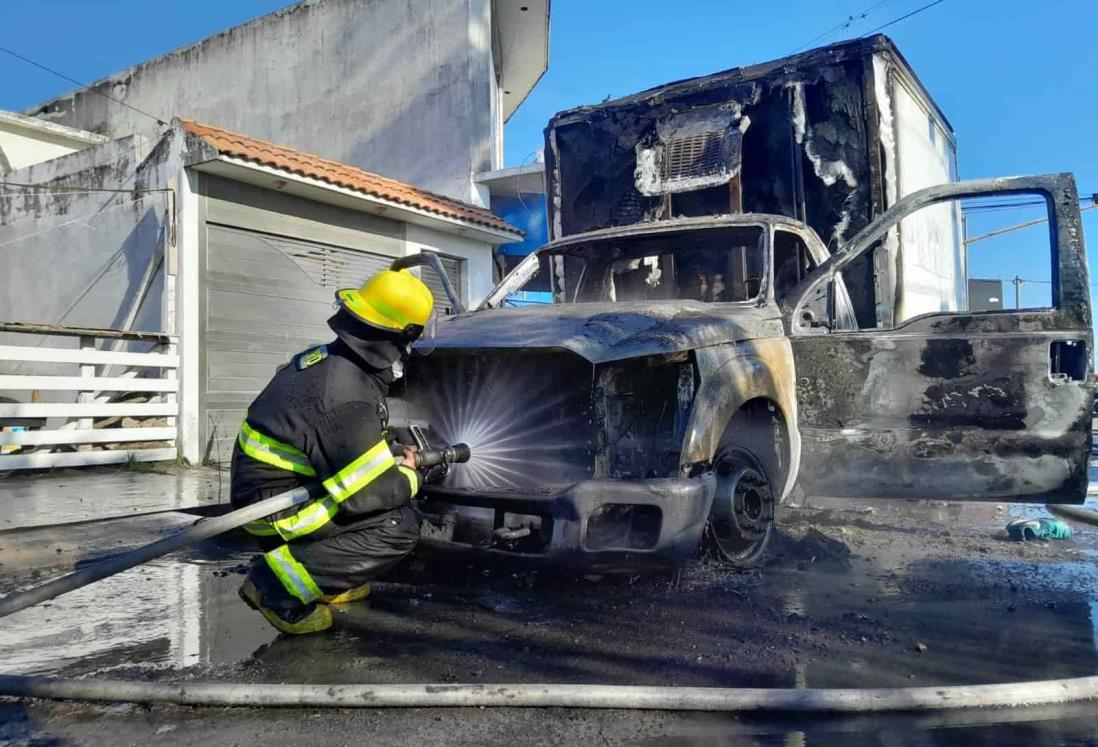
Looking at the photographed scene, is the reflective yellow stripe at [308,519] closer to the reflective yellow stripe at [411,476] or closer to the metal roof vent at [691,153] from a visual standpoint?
the reflective yellow stripe at [411,476]

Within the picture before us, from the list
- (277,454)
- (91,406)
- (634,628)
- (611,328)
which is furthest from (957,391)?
(91,406)

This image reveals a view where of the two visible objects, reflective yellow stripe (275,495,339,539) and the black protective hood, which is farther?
the black protective hood

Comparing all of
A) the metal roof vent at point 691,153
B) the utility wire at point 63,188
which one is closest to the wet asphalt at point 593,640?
the metal roof vent at point 691,153

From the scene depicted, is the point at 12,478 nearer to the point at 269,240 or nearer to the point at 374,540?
the point at 269,240

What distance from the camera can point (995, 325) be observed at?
4191 mm

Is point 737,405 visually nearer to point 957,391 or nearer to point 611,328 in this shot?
point 611,328

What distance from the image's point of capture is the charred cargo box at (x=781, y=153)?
588 centimetres

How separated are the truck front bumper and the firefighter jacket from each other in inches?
14.6

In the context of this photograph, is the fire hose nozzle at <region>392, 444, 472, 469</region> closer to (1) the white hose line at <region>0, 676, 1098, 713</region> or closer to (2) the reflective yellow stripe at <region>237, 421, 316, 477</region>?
(2) the reflective yellow stripe at <region>237, 421, 316, 477</region>

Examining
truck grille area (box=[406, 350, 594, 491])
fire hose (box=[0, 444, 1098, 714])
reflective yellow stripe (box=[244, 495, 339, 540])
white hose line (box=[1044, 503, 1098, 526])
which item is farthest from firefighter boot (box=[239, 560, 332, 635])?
white hose line (box=[1044, 503, 1098, 526])

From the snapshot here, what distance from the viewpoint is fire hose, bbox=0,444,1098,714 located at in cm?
239

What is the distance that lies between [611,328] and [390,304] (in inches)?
37.5

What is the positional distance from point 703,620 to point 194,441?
6.89 metres

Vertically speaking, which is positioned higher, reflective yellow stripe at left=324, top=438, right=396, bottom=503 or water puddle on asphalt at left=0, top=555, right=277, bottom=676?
reflective yellow stripe at left=324, top=438, right=396, bottom=503
